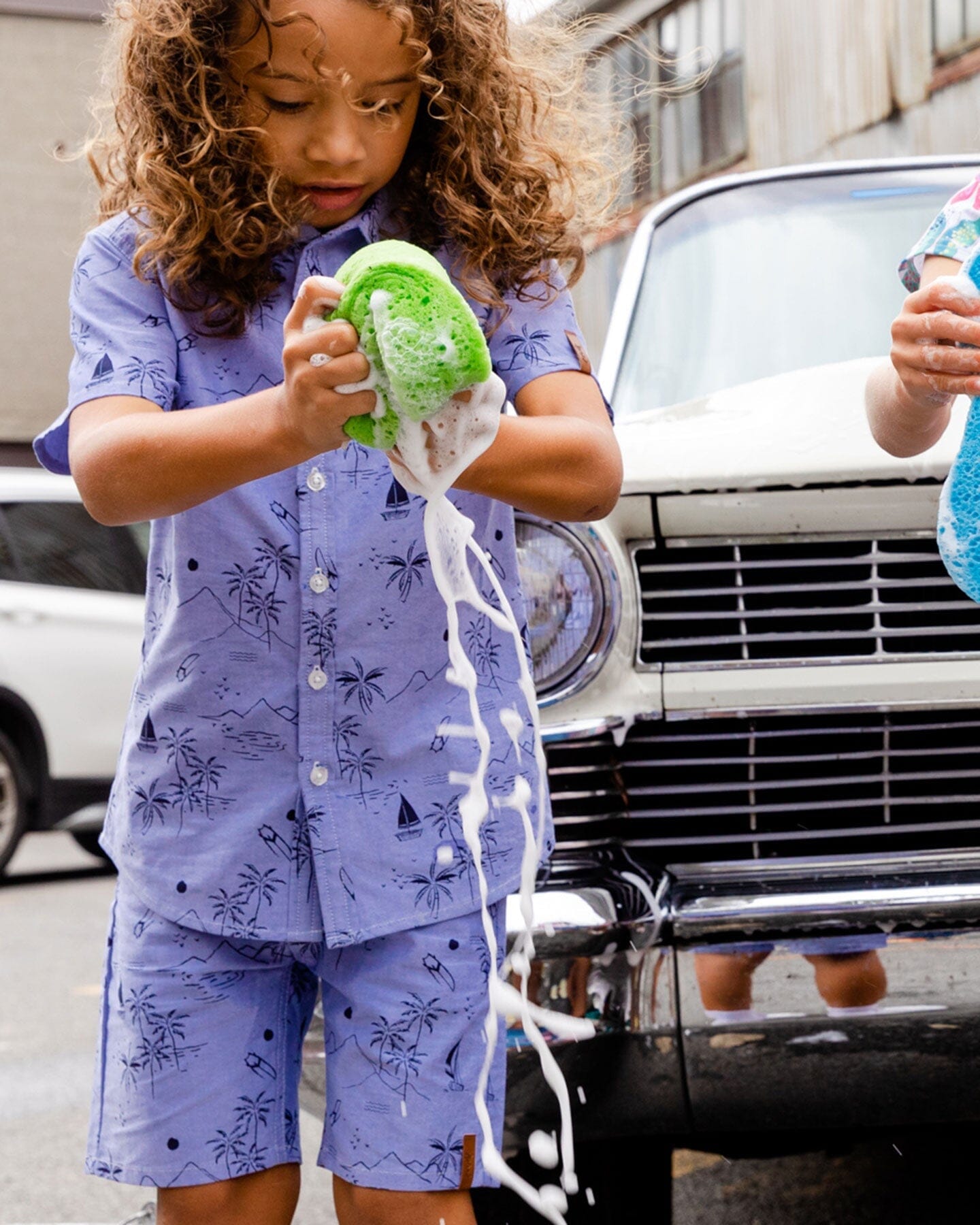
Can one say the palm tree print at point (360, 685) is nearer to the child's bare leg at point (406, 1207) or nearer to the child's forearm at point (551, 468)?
the child's forearm at point (551, 468)

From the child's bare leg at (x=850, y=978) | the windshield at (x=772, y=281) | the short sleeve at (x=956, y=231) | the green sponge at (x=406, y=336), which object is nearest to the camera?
the green sponge at (x=406, y=336)

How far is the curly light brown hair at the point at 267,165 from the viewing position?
148 cm

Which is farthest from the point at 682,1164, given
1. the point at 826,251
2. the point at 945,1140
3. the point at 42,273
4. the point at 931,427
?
the point at 42,273

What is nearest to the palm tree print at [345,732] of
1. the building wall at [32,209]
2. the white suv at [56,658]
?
the white suv at [56,658]

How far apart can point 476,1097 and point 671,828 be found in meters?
0.72

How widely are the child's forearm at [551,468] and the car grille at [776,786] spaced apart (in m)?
0.74

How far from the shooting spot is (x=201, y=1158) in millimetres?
1507

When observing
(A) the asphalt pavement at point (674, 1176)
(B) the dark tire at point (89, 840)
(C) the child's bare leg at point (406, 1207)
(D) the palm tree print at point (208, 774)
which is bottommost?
(A) the asphalt pavement at point (674, 1176)

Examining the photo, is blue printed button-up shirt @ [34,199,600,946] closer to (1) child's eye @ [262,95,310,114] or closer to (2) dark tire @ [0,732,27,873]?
(1) child's eye @ [262,95,310,114]

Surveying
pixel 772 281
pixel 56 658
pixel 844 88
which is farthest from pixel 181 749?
pixel 844 88

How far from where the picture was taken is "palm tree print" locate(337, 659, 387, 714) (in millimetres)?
1505

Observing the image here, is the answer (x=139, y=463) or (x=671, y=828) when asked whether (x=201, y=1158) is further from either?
(x=671, y=828)

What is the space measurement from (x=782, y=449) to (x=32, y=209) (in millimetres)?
19737

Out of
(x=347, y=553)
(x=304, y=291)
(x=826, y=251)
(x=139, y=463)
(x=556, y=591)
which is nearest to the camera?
(x=304, y=291)
